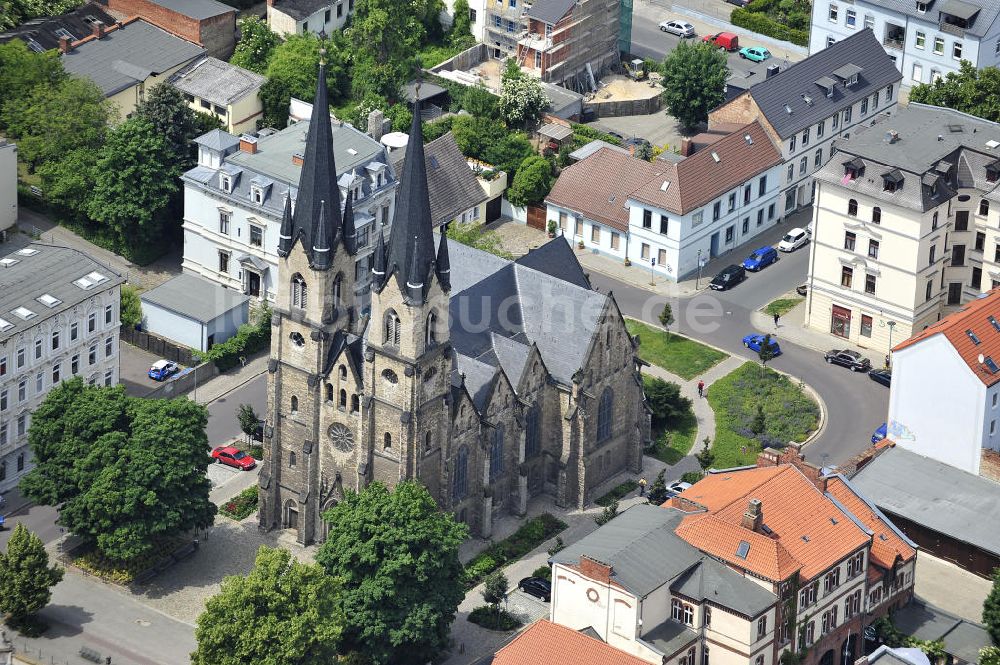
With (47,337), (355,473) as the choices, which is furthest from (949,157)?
(47,337)

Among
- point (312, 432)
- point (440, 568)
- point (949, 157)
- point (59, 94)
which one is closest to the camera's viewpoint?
point (440, 568)

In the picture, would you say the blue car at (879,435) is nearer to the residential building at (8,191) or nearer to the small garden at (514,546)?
the small garden at (514,546)

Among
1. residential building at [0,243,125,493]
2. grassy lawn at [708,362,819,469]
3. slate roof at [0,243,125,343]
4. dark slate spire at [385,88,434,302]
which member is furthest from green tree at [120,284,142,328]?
grassy lawn at [708,362,819,469]

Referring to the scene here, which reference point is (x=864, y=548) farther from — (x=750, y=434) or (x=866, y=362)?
(x=866, y=362)

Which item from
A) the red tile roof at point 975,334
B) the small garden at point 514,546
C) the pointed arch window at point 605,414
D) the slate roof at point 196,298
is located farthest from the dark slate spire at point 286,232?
the red tile roof at point 975,334

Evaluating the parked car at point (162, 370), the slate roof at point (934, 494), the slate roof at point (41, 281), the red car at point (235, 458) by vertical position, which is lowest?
the red car at point (235, 458)

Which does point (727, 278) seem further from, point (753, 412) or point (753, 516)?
point (753, 516)

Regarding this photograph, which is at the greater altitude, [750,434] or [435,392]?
[435,392]
